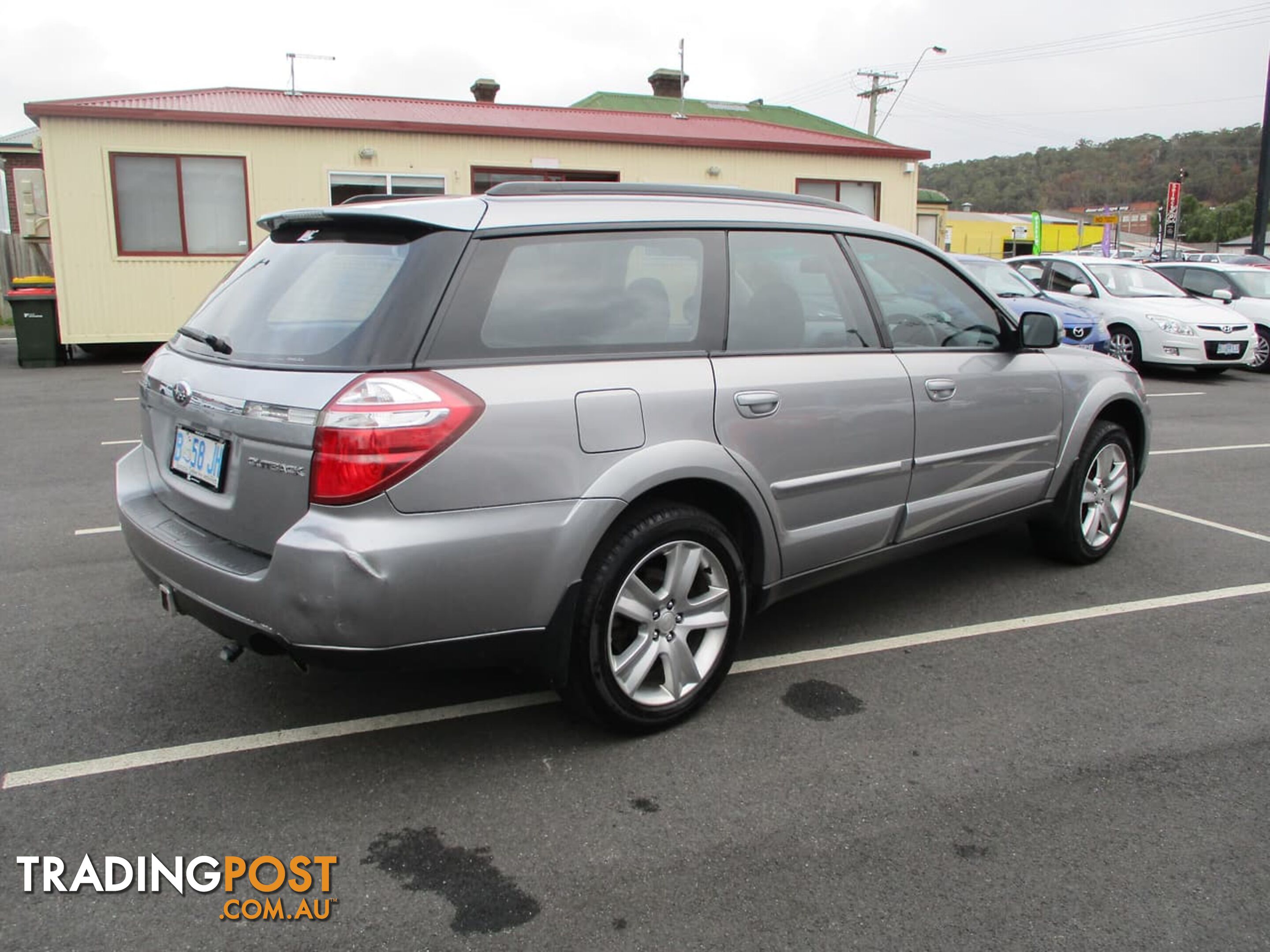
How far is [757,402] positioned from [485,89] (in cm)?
2974

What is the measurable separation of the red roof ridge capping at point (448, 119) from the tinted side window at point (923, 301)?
13.6 meters

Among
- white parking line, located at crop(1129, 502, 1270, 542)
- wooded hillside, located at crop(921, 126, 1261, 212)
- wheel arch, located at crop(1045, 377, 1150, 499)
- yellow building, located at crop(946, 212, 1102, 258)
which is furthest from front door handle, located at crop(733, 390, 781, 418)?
wooded hillside, located at crop(921, 126, 1261, 212)

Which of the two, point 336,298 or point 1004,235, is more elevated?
point 1004,235

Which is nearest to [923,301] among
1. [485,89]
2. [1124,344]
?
[1124,344]

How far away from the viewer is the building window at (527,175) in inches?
669

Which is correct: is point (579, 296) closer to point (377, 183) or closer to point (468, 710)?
point (468, 710)

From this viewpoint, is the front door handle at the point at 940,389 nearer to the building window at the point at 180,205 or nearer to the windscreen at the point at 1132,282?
the windscreen at the point at 1132,282

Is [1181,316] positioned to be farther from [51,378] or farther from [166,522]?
[51,378]

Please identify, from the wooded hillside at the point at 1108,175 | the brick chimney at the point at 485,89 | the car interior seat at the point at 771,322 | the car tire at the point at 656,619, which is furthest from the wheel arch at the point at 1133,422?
the wooded hillside at the point at 1108,175

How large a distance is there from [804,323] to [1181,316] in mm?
12075

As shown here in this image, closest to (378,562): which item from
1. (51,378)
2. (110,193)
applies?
(51,378)

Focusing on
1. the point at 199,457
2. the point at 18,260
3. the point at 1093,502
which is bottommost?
the point at 1093,502

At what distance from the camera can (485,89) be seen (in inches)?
1197

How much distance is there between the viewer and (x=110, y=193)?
1494cm
